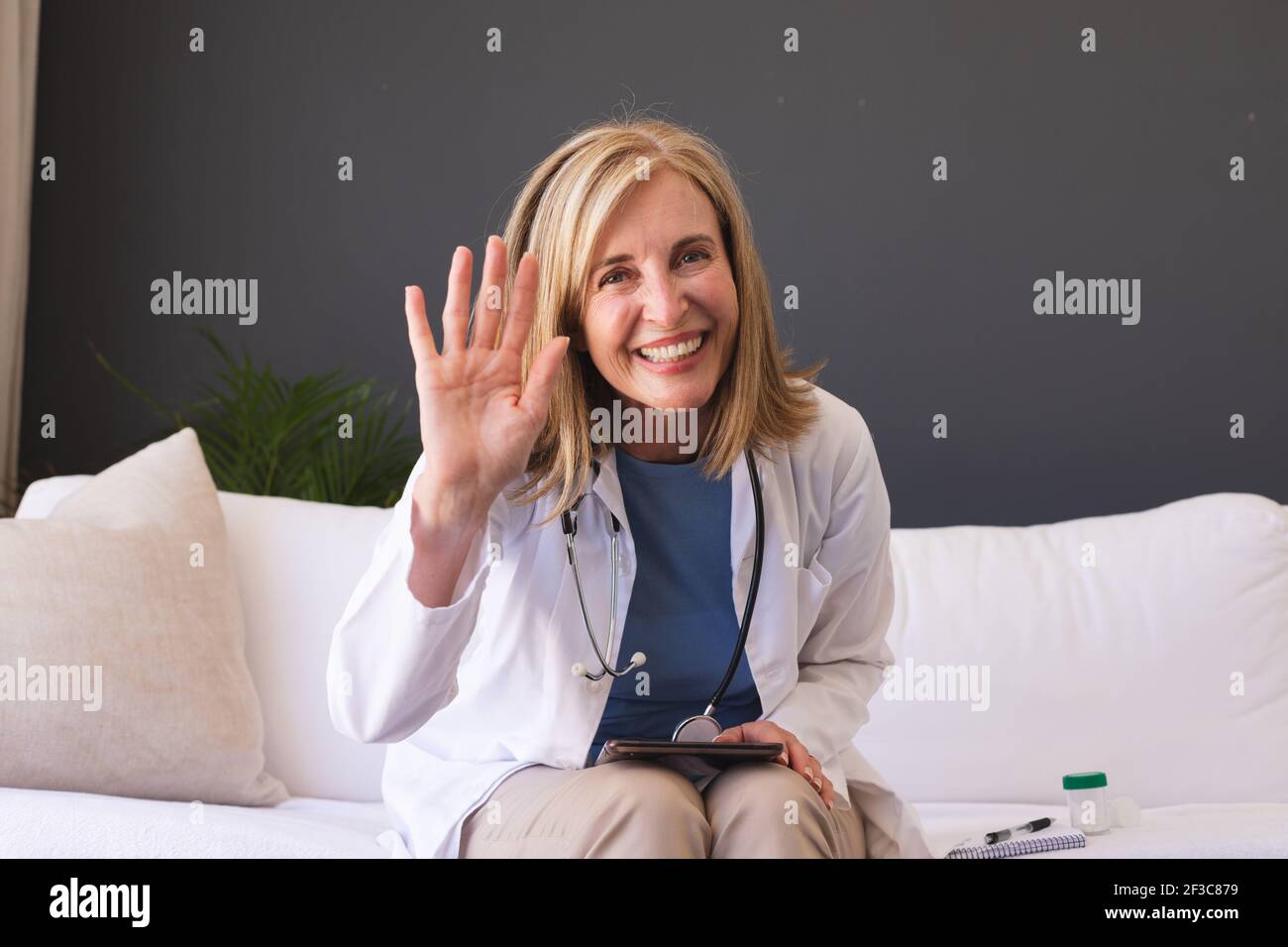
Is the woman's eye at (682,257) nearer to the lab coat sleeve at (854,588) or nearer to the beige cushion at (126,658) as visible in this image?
the lab coat sleeve at (854,588)

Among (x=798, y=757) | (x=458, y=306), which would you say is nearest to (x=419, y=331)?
(x=458, y=306)

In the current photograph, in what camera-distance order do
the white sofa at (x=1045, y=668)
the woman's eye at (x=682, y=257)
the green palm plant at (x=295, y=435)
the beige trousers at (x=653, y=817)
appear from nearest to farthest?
the beige trousers at (x=653, y=817)
the woman's eye at (x=682, y=257)
the white sofa at (x=1045, y=668)
the green palm plant at (x=295, y=435)

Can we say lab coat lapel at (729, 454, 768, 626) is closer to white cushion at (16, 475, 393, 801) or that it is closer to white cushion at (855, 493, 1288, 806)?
white cushion at (855, 493, 1288, 806)

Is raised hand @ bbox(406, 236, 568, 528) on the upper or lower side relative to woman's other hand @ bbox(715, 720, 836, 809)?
upper

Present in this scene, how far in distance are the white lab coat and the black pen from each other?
0.77 feet

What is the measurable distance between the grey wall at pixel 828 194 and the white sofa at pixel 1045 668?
0.87 metres

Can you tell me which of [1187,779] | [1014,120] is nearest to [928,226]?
[1014,120]

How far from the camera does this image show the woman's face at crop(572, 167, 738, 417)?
1556 millimetres

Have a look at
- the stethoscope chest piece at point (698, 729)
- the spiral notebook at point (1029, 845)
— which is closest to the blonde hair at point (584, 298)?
the stethoscope chest piece at point (698, 729)

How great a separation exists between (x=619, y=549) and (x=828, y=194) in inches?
71.1

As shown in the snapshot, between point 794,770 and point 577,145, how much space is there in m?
0.80

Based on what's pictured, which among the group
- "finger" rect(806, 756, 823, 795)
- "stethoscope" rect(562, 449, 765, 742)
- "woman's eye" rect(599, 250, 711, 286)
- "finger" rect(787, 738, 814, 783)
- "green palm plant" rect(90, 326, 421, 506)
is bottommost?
"finger" rect(806, 756, 823, 795)

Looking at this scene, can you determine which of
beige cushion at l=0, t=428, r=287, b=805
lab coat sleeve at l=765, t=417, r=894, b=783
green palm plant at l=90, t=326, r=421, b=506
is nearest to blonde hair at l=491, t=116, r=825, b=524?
lab coat sleeve at l=765, t=417, r=894, b=783

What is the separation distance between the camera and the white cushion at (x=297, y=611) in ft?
7.02
